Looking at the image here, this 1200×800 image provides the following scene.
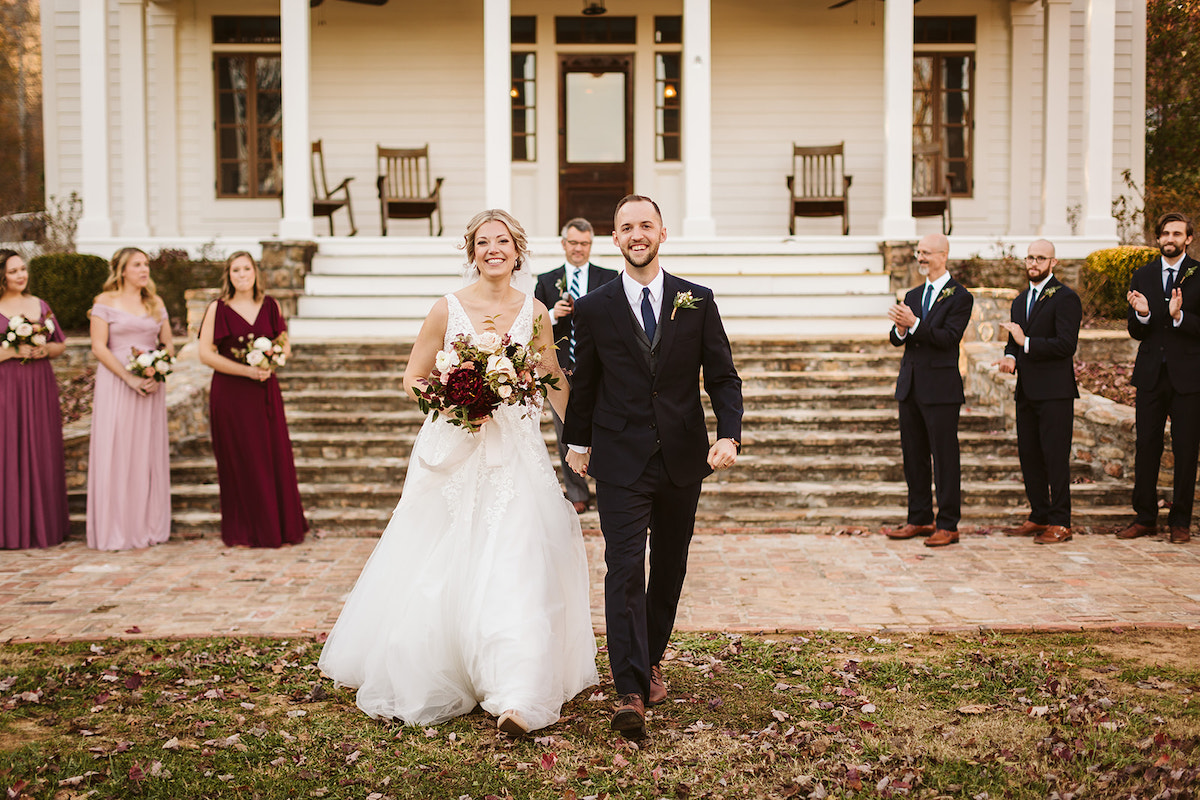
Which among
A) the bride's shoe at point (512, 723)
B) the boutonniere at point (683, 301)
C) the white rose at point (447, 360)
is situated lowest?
the bride's shoe at point (512, 723)

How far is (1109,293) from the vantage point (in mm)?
12734

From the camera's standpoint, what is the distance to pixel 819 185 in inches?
615

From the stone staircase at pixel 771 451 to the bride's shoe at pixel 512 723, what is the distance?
393 cm

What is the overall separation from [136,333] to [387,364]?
2.82 meters

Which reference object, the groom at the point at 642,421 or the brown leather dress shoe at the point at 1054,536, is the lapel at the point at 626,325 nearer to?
the groom at the point at 642,421

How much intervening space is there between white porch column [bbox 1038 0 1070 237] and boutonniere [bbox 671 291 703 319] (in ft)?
39.5

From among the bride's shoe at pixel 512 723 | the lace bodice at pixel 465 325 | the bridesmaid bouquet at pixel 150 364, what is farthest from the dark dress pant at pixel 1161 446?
the bridesmaid bouquet at pixel 150 364

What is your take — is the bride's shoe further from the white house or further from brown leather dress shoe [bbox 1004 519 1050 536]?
the white house

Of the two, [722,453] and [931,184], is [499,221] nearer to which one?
[722,453]

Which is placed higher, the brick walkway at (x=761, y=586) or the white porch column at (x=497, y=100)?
the white porch column at (x=497, y=100)

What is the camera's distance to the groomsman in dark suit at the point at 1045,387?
7.62m

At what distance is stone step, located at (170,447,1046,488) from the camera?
8.84 meters

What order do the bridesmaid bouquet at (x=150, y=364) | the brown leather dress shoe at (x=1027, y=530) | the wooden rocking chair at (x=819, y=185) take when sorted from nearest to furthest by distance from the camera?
the brown leather dress shoe at (x=1027, y=530) < the bridesmaid bouquet at (x=150, y=364) < the wooden rocking chair at (x=819, y=185)

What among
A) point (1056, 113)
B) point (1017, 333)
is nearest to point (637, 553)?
point (1017, 333)
